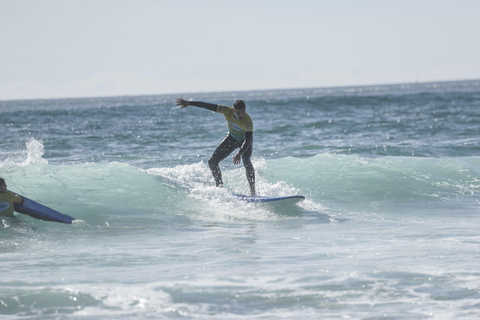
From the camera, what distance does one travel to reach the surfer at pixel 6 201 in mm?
8180

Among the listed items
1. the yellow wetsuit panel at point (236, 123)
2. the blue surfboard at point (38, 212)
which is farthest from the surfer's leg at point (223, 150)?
the blue surfboard at point (38, 212)

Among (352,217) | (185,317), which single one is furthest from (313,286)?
(352,217)

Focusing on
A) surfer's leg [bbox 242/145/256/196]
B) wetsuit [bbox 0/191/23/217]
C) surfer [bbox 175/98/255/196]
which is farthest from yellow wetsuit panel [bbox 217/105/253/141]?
wetsuit [bbox 0/191/23/217]

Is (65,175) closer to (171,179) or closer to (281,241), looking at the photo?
(171,179)

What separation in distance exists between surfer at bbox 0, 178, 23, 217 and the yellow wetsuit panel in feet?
11.9

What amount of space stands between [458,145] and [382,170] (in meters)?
8.08

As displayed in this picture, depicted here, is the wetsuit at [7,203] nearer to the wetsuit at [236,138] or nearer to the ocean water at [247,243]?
the ocean water at [247,243]

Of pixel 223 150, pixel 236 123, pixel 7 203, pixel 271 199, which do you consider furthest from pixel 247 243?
pixel 7 203

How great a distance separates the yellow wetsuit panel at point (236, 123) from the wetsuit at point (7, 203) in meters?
3.61

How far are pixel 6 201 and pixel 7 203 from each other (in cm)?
3

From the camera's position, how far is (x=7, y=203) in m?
8.23

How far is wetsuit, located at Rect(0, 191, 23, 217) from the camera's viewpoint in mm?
8195

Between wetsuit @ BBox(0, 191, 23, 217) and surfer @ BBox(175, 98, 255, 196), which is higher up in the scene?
surfer @ BBox(175, 98, 255, 196)

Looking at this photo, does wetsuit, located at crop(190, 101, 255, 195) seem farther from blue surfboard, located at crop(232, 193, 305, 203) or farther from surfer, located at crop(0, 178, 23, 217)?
surfer, located at crop(0, 178, 23, 217)
